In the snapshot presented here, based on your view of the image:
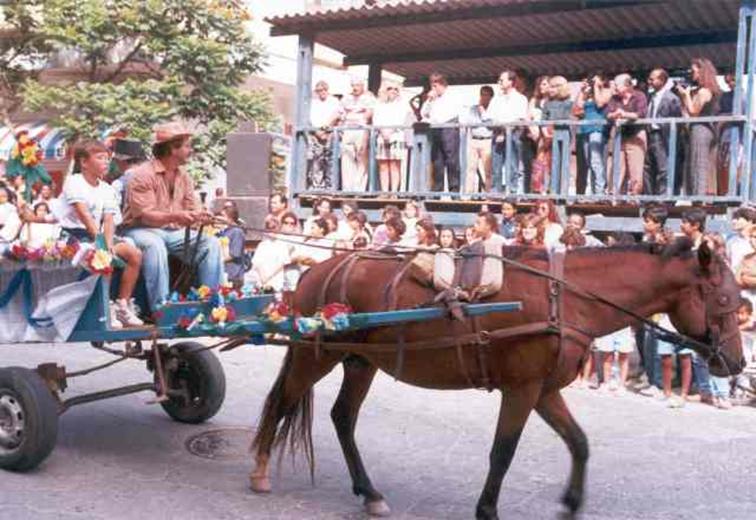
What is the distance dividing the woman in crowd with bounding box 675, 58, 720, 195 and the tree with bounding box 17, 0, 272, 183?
432 inches

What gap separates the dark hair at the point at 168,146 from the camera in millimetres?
6422

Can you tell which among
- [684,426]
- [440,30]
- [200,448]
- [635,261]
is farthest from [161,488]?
[440,30]

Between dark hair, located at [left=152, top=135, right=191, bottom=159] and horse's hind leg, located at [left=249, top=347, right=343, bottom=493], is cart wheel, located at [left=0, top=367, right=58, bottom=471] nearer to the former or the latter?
horse's hind leg, located at [left=249, top=347, right=343, bottom=493]

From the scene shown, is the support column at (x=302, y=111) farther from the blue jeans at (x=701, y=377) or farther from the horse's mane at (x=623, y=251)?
the horse's mane at (x=623, y=251)

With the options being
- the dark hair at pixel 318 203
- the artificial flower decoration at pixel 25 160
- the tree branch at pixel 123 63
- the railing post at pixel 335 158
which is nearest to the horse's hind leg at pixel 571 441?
the artificial flower decoration at pixel 25 160

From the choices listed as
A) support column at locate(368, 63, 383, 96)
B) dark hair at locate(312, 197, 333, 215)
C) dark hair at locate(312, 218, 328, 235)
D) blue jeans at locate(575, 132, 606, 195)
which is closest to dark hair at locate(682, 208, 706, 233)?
blue jeans at locate(575, 132, 606, 195)

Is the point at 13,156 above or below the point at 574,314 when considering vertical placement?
above

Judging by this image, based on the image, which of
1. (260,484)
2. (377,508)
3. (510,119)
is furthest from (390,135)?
(377,508)

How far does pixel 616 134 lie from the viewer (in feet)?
39.0

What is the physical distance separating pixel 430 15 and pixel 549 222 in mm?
4184

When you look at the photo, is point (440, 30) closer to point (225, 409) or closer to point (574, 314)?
point (225, 409)

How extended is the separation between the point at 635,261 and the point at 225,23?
1631 centimetres

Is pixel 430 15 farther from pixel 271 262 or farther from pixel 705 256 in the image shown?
pixel 705 256

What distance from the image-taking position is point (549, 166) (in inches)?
504
